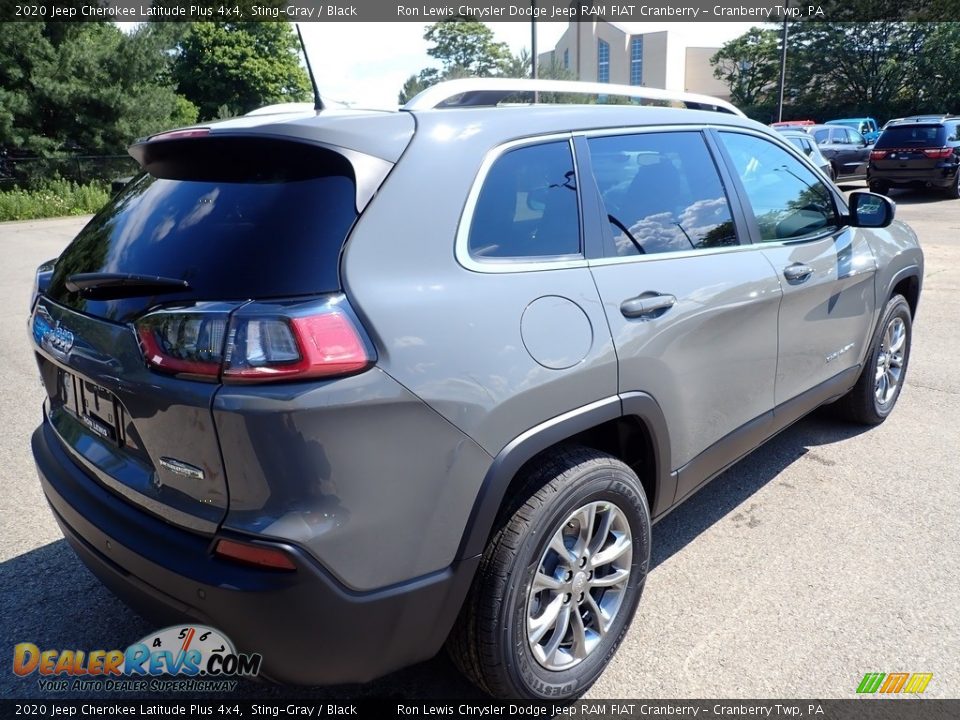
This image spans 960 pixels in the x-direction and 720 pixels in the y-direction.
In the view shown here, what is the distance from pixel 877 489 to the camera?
12.3ft

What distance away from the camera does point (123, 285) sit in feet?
6.57

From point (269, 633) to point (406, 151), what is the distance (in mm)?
1277

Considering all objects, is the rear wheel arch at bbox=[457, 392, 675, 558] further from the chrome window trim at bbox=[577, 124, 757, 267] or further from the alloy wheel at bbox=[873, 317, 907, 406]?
the alloy wheel at bbox=[873, 317, 907, 406]

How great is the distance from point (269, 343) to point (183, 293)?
1.06 feet

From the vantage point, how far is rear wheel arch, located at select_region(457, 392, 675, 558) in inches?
79.7

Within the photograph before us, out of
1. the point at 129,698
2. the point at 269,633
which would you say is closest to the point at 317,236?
the point at 269,633

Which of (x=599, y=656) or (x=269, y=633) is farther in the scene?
(x=599, y=656)

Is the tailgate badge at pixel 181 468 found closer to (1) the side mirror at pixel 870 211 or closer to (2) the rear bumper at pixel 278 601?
(2) the rear bumper at pixel 278 601

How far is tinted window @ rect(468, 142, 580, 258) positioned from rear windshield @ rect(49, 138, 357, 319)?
431 millimetres

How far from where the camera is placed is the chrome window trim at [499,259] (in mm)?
2084

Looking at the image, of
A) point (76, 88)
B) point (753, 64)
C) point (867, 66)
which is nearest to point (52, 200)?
point (76, 88)

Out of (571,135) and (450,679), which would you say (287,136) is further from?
(450,679)

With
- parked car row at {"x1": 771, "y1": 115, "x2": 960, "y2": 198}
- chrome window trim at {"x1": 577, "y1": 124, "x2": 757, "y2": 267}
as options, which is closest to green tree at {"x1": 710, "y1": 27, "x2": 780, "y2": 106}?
parked car row at {"x1": 771, "y1": 115, "x2": 960, "y2": 198}

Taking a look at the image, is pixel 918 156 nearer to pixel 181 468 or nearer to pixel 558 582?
pixel 558 582
